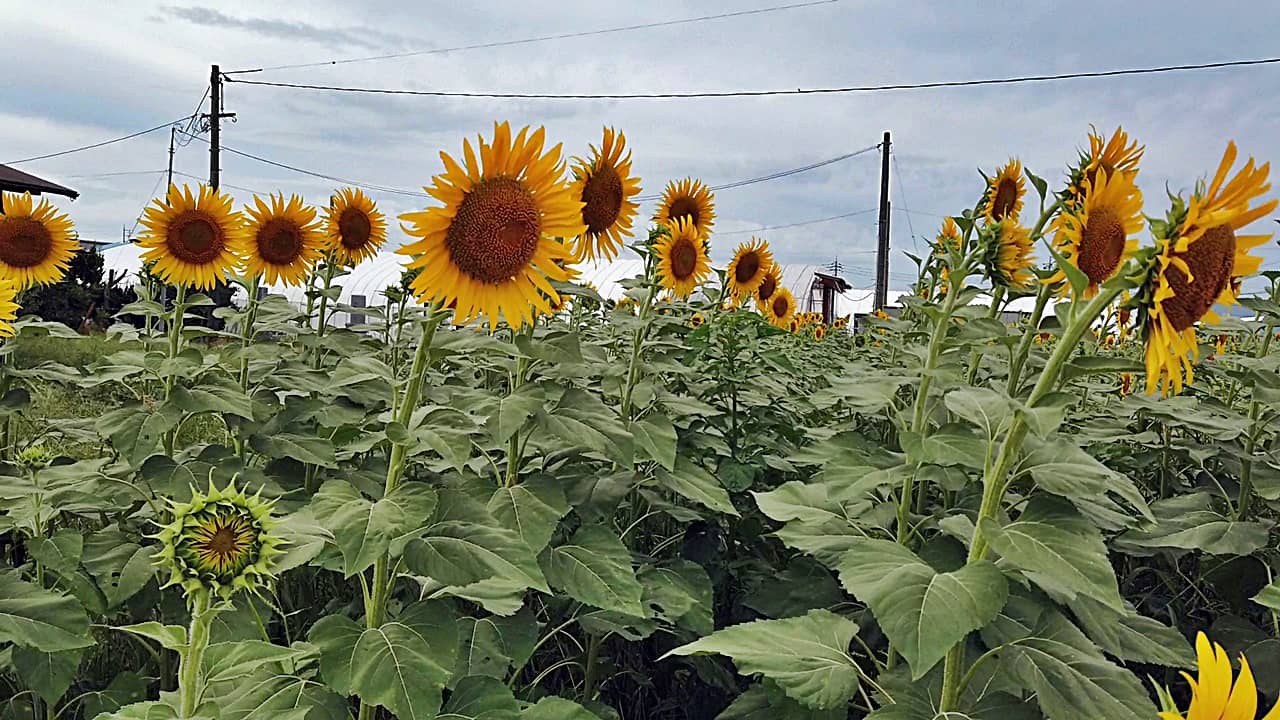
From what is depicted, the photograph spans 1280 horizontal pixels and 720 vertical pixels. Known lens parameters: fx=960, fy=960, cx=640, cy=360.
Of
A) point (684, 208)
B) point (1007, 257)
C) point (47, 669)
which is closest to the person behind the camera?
point (47, 669)

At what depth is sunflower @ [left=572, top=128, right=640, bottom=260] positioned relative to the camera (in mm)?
2621

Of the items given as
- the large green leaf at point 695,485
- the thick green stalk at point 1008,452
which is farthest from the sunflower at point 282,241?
the thick green stalk at point 1008,452

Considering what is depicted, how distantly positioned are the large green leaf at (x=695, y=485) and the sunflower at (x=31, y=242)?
2619 millimetres

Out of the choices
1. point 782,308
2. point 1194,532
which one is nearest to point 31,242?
point 1194,532

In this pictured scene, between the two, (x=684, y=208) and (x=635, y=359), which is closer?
(x=635, y=359)

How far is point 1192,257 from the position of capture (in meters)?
1.42

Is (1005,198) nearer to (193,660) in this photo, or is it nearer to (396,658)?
(396,658)

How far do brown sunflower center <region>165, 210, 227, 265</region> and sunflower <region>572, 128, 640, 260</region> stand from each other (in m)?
1.53

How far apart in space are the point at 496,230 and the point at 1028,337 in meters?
1.18

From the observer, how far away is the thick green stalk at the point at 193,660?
132 cm

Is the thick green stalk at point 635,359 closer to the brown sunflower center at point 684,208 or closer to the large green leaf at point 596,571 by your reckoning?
the large green leaf at point 596,571

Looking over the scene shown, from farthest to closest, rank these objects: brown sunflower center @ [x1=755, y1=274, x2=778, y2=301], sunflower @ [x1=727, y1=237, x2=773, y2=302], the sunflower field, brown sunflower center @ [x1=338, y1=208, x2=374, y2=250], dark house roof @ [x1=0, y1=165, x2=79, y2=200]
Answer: dark house roof @ [x1=0, y1=165, x2=79, y2=200] < brown sunflower center @ [x1=755, y1=274, x2=778, y2=301] < sunflower @ [x1=727, y1=237, x2=773, y2=302] < brown sunflower center @ [x1=338, y1=208, x2=374, y2=250] < the sunflower field

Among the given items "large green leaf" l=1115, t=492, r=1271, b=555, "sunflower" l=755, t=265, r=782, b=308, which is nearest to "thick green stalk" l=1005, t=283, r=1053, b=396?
"large green leaf" l=1115, t=492, r=1271, b=555

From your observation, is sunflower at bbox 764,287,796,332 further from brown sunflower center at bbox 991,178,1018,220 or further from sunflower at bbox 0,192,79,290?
sunflower at bbox 0,192,79,290
